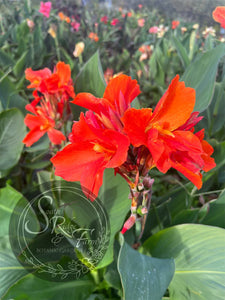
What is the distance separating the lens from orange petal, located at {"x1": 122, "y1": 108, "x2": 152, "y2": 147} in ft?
1.15

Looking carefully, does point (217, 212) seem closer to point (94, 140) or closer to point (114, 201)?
point (114, 201)

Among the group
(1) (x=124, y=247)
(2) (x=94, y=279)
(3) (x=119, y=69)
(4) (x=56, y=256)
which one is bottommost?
(3) (x=119, y=69)

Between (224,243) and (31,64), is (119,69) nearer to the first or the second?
(31,64)

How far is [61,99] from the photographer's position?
2.42 ft

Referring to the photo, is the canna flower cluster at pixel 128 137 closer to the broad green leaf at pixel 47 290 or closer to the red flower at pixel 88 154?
the red flower at pixel 88 154

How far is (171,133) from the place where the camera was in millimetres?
377

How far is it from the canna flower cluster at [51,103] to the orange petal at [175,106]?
37cm

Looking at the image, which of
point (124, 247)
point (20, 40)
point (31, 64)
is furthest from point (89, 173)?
point (20, 40)

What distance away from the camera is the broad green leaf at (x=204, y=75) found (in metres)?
0.63

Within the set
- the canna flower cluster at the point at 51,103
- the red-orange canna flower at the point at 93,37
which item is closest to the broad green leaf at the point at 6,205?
the canna flower cluster at the point at 51,103

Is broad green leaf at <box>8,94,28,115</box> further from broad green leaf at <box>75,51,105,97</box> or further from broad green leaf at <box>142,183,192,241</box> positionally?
broad green leaf at <box>142,183,192,241</box>

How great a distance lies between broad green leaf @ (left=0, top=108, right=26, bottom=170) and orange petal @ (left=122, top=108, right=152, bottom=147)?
606 mm

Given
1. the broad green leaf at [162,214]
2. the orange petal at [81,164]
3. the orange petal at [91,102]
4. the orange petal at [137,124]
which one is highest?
the orange petal at [91,102]

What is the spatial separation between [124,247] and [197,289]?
0.20 meters
